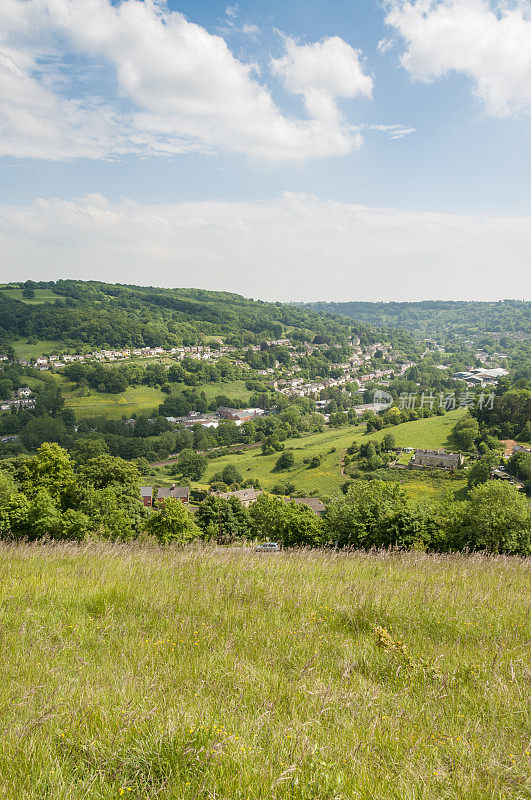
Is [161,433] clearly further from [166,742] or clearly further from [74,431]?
[166,742]

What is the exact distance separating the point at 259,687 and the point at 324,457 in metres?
84.6

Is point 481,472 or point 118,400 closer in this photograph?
point 481,472

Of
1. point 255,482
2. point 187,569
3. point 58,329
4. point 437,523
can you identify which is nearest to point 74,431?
point 255,482

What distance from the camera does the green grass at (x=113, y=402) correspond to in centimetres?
11794

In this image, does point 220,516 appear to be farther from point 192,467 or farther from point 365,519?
point 192,467

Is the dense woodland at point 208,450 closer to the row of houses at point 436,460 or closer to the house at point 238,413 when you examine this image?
the row of houses at point 436,460

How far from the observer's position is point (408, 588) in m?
4.67

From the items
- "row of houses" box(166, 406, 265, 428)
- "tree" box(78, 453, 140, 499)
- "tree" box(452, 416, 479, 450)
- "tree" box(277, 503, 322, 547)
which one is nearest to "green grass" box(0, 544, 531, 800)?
→ "tree" box(277, 503, 322, 547)

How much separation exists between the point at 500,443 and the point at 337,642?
266 feet

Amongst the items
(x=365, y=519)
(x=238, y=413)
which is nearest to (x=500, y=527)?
(x=365, y=519)

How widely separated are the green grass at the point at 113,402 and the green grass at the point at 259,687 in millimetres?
118606

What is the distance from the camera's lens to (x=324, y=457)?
85938 millimetres

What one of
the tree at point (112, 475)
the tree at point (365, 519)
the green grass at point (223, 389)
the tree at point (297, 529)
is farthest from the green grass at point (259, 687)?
the green grass at point (223, 389)

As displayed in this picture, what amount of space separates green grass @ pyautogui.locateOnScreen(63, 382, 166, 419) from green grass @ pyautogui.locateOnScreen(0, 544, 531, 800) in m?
119
